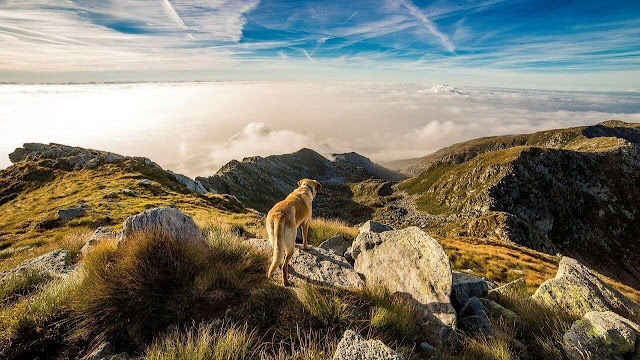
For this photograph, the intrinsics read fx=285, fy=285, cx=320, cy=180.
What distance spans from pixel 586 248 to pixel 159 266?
15902 centimetres

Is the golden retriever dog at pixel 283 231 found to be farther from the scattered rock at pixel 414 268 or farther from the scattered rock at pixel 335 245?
the scattered rock at pixel 335 245

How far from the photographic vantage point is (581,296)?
289 inches

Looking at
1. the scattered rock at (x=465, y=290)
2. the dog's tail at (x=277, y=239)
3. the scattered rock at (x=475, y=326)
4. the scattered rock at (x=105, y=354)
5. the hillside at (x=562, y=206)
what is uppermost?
the dog's tail at (x=277, y=239)

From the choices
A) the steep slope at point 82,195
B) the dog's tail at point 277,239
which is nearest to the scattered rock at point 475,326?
the dog's tail at point 277,239

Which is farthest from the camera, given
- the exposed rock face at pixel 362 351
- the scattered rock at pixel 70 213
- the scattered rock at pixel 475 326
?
the scattered rock at pixel 70 213

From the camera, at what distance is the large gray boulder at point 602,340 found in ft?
17.4

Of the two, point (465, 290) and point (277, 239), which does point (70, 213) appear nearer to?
point (277, 239)

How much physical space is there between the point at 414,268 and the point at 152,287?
6.72 meters

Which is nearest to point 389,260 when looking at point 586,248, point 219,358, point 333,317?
point 333,317

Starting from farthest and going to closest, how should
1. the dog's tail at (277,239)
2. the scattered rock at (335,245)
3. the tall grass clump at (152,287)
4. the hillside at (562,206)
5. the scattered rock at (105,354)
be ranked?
the hillside at (562,206), the scattered rock at (335,245), the dog's tail at (277,239), the tall grass clump at (152,287), the scattered rock at (105,354)

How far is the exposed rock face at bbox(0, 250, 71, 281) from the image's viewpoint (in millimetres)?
8288

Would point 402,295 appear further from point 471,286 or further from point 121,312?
point 121,312

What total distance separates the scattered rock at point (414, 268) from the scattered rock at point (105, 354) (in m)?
5.92

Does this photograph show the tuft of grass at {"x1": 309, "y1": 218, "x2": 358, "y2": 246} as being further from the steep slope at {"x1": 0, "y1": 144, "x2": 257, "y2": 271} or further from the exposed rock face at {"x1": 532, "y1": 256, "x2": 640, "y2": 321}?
the steep slope at {"x1": 0, "y1": 144, "x2": 257, "y2": 271}
